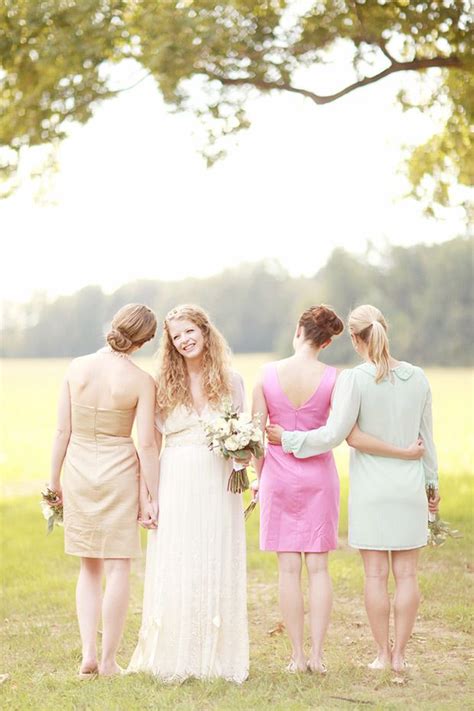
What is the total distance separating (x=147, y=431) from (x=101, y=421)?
0.27 meters

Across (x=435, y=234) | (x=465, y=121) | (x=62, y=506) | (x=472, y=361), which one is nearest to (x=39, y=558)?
(x=62, y=506)

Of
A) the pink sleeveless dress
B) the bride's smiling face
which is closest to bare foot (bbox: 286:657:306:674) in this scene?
the pink sleeveless dress

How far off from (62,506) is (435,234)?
72.9 m

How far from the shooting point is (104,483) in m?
5.65

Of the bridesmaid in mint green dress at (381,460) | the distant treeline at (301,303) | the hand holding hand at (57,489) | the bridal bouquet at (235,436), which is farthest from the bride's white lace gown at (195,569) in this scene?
the distant treeline at (301,303)

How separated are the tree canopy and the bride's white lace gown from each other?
5.69 m

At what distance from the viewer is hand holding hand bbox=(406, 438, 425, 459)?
5633 millimetres

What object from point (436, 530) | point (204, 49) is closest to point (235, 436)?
point (436, 530)

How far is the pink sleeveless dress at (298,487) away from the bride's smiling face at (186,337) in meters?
0.47

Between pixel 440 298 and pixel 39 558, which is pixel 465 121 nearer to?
pixel 39 558

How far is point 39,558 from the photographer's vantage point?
10.5 m

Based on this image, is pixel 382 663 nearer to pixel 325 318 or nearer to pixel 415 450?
pixel 415 450

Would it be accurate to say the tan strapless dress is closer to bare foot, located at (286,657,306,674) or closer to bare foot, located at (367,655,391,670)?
bare foot, located at (286,657,306,674)

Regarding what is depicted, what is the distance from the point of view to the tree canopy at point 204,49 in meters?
10.1
